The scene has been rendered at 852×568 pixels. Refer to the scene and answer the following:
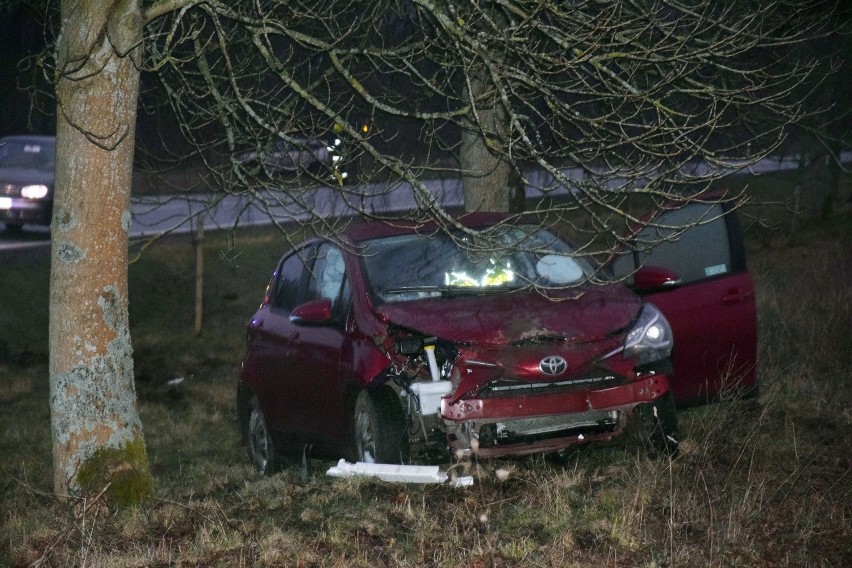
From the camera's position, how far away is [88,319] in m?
7.67

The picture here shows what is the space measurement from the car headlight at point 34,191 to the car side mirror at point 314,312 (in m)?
15.5

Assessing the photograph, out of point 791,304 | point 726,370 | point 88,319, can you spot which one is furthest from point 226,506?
point 791,304

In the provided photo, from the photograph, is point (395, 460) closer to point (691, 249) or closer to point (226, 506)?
point (226, 506)

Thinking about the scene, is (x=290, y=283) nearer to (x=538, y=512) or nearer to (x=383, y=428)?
(x=383, y=428)

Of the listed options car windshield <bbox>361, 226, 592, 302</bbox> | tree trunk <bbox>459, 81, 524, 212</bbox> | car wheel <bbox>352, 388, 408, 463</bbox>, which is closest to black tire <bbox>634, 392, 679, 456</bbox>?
car windshield <bbox>361, 226, 592, 302</bbox>

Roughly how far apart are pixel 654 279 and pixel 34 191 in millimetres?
16444

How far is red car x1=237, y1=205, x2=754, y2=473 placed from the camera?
7047 millimetres

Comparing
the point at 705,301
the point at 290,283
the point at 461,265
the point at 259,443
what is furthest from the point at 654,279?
the point at 259,443

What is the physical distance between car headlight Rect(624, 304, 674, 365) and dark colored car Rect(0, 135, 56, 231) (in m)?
16.5

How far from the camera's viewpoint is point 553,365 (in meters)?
7.05

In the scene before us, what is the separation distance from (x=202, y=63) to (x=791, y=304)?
8.99m

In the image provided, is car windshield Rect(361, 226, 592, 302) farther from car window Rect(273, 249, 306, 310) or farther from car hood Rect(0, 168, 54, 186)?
car hood Rect(0, 168, 54, 186)

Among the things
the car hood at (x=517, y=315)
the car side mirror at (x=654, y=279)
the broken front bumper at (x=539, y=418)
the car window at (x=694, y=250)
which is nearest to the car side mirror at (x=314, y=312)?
the car hood at (x=517, y=315)

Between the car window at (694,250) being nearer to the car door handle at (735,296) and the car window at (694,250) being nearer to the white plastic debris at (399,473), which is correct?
the car door handle at (735,296)
